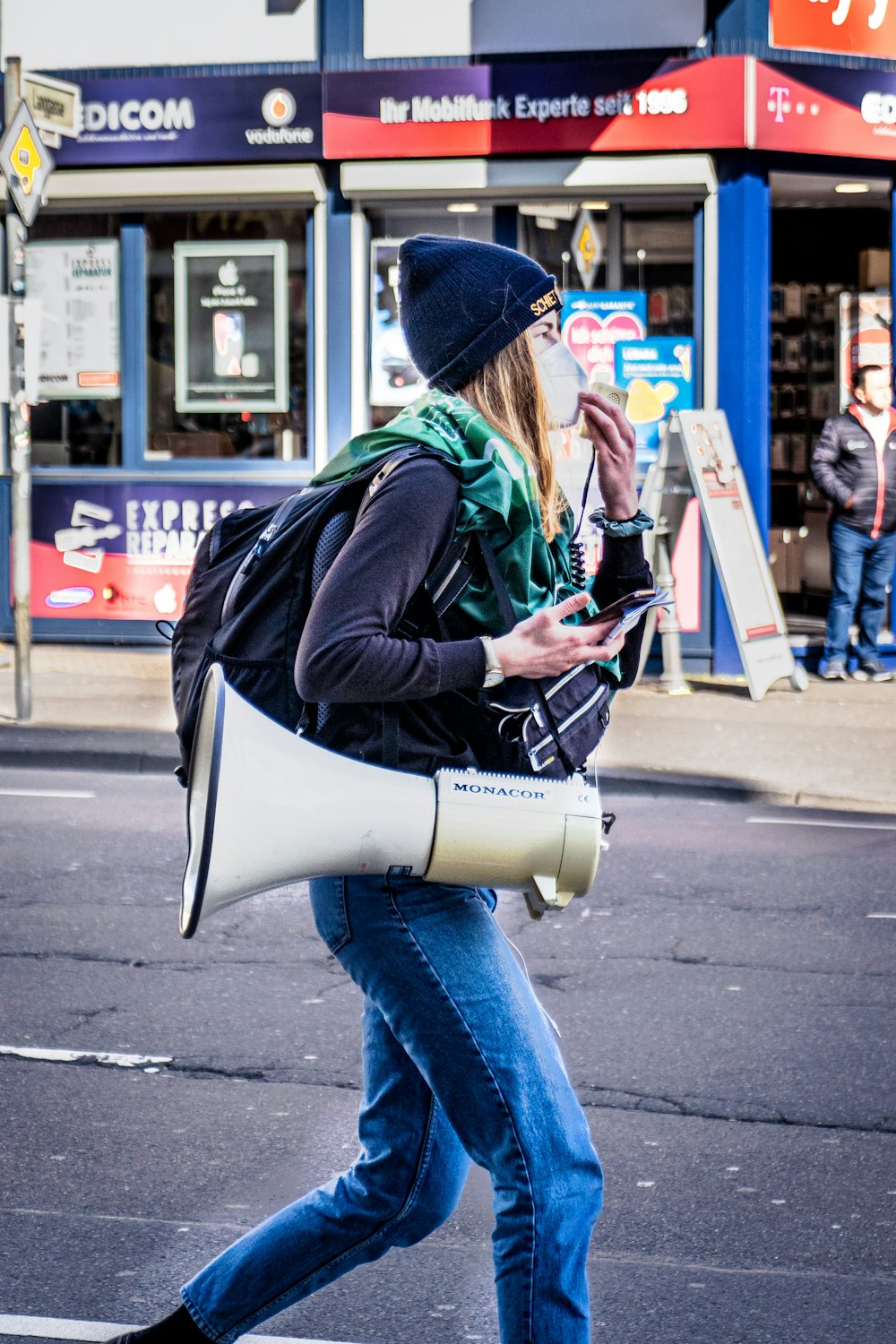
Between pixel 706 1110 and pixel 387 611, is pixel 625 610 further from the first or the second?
pixel 706 1110

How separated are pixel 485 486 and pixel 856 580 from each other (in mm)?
10557

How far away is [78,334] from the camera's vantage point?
14062mm

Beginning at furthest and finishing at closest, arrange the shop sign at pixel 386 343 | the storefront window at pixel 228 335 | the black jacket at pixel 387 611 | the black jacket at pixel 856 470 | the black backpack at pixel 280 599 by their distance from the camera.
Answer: the storefront window at pixel 228 335 < the shop sign at pixel 386 343 < the black jacket at pixel 856 470 < the black backpack at pixel 280 599 < the black jacket at pixel 387 611

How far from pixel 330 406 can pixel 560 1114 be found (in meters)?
11.3

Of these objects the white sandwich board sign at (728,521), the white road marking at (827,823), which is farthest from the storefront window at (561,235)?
the white road marking at (827,823)

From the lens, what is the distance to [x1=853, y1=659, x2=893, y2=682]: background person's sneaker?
1305cm

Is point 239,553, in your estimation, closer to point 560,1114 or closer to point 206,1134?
point 560,1114

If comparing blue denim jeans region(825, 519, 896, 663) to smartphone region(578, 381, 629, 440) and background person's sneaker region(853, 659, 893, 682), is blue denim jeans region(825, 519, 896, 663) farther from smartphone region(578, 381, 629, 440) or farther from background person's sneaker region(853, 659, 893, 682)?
smartphone region(578, 381, 629, 440)

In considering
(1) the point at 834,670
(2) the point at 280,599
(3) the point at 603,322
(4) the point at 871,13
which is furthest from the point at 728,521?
(2) the point at 280,599

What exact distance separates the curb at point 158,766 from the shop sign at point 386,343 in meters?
4.01

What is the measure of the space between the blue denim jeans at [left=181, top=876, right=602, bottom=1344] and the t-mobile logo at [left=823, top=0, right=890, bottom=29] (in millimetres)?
11219

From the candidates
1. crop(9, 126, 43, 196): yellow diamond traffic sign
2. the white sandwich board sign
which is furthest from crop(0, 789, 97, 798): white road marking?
the white sandwich board sign

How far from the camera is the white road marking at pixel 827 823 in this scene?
8742 mm

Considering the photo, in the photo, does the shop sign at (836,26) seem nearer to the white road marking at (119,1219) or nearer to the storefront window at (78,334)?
the storefront window at (78,334)
